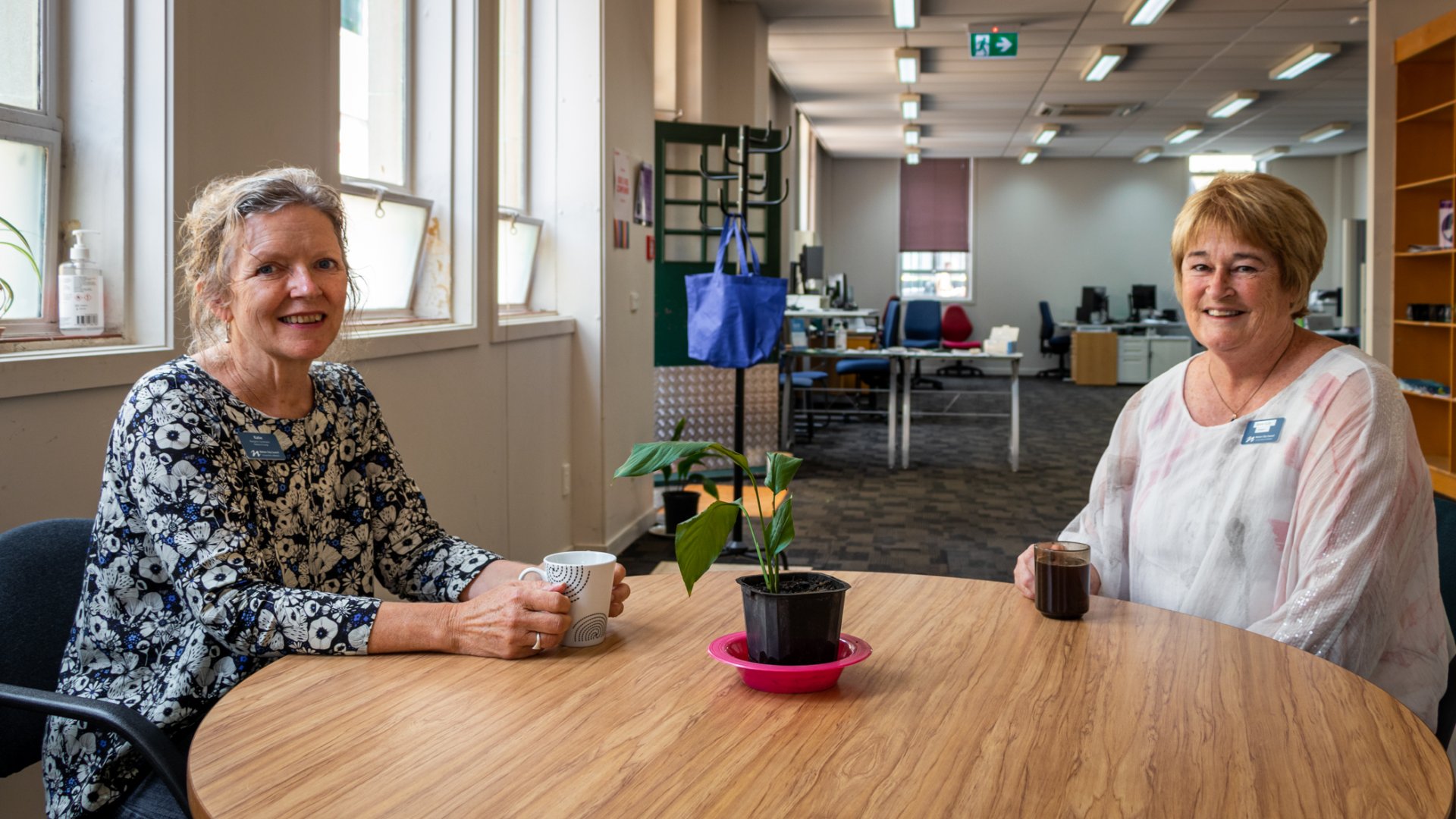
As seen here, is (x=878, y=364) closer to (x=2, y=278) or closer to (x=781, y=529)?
(x=2, y=278)

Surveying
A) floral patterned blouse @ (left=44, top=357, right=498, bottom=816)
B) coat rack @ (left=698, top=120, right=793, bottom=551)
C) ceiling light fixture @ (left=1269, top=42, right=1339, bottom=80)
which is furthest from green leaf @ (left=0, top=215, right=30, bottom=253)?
ceiling light fixture @ (left=1269, top=42, right=1339, bottom=80)

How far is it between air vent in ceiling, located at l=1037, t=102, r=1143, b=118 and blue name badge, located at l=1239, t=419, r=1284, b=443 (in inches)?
454

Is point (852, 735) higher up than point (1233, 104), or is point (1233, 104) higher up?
point (1233, 104)

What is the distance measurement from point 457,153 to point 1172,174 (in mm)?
15919

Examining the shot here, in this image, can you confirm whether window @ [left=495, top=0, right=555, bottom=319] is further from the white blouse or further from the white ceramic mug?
the white ceramic mug

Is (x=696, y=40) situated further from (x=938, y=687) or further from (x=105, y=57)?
(x=938, y=687)

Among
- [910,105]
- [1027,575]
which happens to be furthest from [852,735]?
[910,105]

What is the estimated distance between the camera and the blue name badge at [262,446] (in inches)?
60.9

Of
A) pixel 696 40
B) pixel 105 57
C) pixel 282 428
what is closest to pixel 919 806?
pixel 282 428

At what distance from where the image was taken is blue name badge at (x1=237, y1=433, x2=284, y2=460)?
1548 mm

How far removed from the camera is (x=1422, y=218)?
Result: 6691 millimetres

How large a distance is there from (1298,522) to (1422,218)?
6.10 meters

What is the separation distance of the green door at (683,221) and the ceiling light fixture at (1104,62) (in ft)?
13.4

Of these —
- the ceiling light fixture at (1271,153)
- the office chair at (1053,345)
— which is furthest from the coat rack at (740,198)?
the ceiling light fixture at (1271,153)
